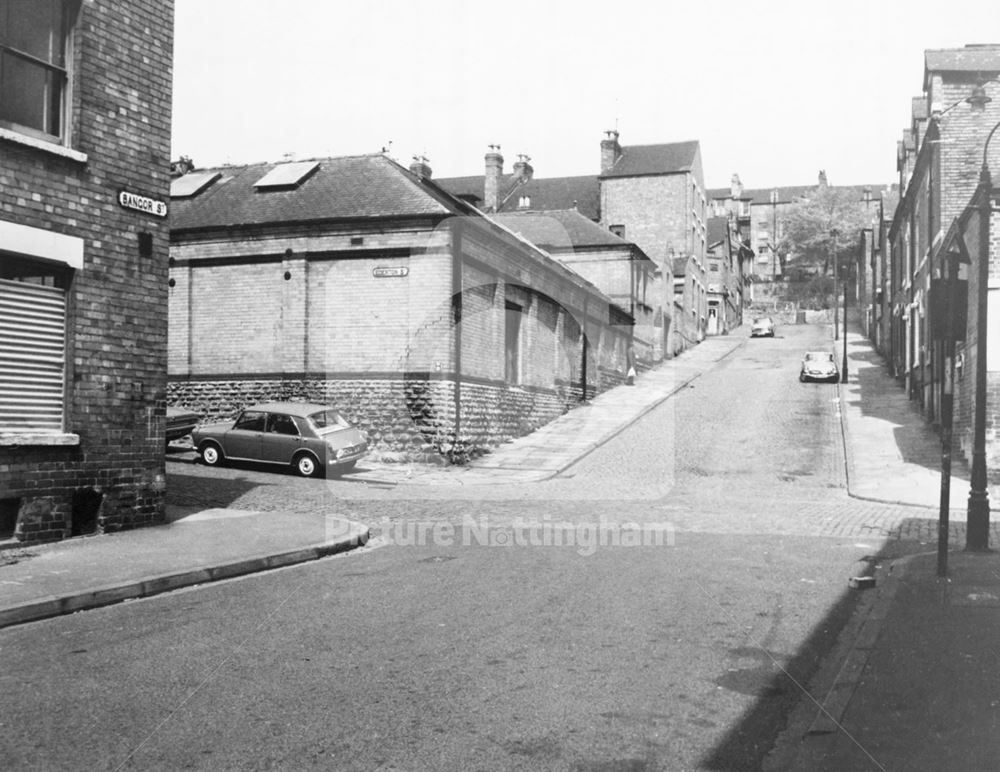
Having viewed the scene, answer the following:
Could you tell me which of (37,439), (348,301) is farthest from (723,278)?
(37,439)

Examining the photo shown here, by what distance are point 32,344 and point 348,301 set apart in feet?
41.5

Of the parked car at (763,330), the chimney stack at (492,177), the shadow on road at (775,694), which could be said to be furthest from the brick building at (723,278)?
the shadow on road at (775,694)

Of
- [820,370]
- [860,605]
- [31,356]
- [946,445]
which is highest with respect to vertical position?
[820,370]

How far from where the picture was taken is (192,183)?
86.0ft

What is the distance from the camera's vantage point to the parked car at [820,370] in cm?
3859

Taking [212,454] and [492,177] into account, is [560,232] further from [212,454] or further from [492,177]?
[212,454]

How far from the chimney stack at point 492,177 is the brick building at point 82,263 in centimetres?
4623

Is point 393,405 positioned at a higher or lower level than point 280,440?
higher

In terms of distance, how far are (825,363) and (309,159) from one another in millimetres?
23865

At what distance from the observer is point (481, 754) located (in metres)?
4.24

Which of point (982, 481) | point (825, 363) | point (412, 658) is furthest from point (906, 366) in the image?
point (412, 658)

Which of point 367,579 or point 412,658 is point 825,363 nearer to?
point 367,579

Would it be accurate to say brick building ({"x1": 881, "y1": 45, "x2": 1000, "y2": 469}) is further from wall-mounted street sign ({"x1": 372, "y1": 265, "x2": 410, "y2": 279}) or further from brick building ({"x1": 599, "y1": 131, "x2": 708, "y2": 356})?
brick building ({"x1": 599, "y1": 131, "x2": 708, "y2": 356})

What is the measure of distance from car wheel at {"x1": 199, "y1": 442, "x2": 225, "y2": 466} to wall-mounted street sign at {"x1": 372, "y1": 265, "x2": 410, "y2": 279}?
5.80 metres
